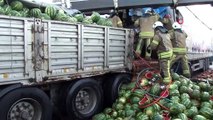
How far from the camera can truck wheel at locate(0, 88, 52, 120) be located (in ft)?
16.4

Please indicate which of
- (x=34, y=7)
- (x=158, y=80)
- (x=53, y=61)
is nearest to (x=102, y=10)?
(x=158, y=80)

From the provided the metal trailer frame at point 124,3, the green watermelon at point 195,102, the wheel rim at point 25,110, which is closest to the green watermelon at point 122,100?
the green watermelon at point 195,102

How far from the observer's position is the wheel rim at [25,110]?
5.18m

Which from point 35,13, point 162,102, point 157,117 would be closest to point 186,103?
point 162,102

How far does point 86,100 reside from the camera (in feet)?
22.7

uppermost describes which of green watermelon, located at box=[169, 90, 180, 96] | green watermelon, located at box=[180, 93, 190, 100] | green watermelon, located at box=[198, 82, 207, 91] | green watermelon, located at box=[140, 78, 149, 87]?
green watermelon, located at box=[140, 78, 149, 87]

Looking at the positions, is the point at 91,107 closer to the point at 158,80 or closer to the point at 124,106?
the point at 124,106

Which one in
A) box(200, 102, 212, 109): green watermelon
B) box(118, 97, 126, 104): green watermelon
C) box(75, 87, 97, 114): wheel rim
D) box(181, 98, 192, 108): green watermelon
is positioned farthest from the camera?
box(118, 97, 126, 104): green watermelon

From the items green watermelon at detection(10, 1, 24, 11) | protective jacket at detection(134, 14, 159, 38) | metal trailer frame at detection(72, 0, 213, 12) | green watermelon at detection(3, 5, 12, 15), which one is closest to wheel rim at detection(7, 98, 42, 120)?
green watermelon at detection(3, 5, 12, 15)

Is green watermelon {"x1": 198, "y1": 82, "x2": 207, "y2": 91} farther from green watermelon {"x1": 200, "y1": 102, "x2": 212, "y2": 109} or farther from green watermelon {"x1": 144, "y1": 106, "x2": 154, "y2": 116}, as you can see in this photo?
green watermelon {"x1": 144, "y1": 106, "x2": 154, "y2": 116}

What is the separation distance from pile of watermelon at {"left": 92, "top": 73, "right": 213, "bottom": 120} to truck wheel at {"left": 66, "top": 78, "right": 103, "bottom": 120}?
0.73 ft

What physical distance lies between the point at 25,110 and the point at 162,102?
276 centimetres

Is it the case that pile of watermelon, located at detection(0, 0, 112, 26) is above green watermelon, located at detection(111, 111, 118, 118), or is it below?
above

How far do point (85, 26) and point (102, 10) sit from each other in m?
3.48
